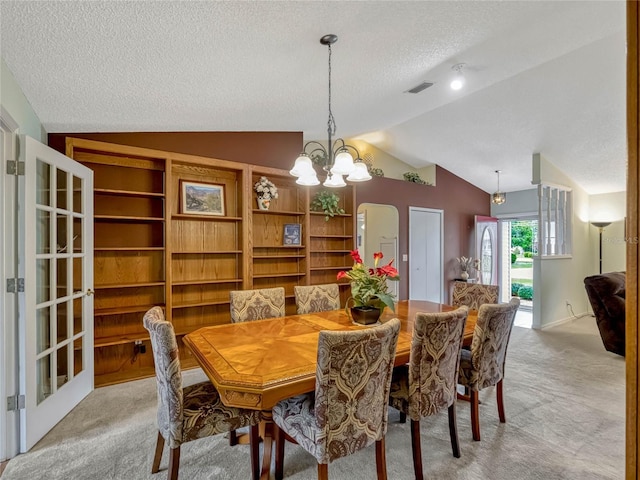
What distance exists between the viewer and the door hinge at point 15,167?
2.08 metres

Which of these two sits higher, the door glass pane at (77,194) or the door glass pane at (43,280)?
the door glass pane at (77,194)

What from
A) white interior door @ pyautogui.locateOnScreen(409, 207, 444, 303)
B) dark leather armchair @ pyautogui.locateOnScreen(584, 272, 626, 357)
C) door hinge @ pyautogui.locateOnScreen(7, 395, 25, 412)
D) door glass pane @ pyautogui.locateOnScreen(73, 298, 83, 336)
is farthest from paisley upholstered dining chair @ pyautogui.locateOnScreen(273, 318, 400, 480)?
white interior door @ pyautogui.locateOnScreen(409, 207, 444, 303)

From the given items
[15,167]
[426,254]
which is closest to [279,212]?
[15,167]

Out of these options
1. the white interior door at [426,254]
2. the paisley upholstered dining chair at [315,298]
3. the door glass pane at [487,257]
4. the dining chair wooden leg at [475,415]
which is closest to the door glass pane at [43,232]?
the paisley upholstered dining chair at [315,298]

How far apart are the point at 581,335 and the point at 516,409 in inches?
120

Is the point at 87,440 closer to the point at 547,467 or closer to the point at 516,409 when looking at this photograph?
the point at 547,467

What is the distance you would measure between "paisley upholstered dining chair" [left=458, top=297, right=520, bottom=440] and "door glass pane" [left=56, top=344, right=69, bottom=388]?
116 inches

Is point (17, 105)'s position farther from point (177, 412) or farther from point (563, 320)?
point (563, 320)

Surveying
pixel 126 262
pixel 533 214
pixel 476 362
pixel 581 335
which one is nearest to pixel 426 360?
pixel 476 362

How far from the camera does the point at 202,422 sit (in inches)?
66.5

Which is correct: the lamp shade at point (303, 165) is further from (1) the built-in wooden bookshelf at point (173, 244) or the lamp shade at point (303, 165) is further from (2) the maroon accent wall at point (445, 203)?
(2) the maroon accent wall at point (445, 203)

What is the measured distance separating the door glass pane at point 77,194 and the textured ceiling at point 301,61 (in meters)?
0.52

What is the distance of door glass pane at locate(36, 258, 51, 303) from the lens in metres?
2.25

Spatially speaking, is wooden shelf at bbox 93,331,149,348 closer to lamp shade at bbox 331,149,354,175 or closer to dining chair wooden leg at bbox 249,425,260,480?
dining chair wooden leg at bbox 249,425,260,480
